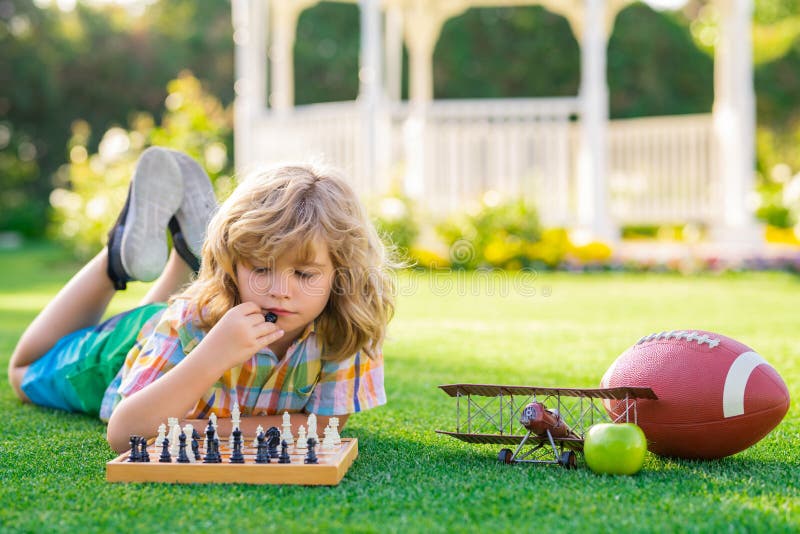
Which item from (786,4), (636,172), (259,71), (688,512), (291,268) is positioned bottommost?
(688,512)

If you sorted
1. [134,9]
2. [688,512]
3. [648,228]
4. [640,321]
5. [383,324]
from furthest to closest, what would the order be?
[134,9], [648,228], [640,321], [383,324], [688,512]

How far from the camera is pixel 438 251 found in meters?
11.8

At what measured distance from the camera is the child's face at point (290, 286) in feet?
9.08

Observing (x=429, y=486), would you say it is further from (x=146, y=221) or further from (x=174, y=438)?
(x=146, y=221)

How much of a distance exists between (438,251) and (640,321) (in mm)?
4910

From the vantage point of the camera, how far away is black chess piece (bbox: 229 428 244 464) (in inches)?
101

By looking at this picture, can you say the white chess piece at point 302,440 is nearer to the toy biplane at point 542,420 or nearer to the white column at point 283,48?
the toy biplane at point 542,420

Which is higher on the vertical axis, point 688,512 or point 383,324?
point 383,324

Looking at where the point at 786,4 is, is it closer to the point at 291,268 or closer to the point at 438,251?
the point at 438,251

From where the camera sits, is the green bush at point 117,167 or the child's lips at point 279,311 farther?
the green bush at point 117,167

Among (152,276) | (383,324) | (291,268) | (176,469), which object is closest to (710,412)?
(383,324)

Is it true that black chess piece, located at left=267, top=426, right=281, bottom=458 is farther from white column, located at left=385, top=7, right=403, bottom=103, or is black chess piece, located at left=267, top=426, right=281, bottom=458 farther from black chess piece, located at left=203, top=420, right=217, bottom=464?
white column, located at left=385, top=7, right=403, bottom=103

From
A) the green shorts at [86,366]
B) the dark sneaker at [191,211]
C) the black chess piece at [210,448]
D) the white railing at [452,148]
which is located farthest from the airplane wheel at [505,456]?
the white railing at [452,148]

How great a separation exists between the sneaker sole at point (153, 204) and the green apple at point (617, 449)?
215 cm
